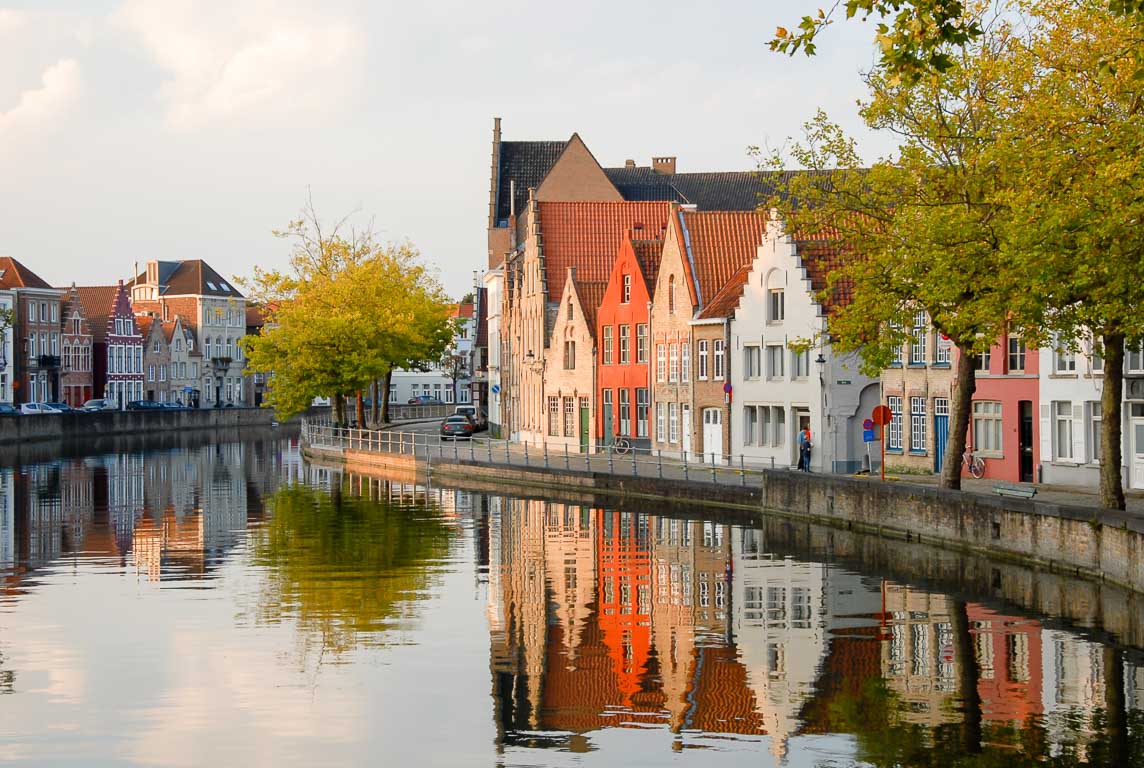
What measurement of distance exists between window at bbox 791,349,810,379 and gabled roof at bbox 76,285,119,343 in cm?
10236

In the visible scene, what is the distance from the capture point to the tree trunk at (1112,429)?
32875 millimetres

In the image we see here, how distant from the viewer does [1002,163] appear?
34.4m

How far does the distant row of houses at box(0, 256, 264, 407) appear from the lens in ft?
437

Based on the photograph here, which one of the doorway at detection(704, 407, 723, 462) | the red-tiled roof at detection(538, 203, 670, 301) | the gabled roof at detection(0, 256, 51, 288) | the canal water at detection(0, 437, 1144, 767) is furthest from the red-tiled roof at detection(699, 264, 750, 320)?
the gabled roof at detection(0, 256, 51, 288)

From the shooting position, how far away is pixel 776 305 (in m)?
57.9

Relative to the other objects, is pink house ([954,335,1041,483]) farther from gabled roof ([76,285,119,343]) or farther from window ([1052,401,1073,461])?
gabled roof ([76,285,119,343])

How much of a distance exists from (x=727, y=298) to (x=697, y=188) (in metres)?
42.8

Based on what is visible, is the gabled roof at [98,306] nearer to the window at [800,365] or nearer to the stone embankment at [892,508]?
the stone embankment at [892,508]

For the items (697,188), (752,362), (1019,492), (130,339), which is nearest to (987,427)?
(752,362)

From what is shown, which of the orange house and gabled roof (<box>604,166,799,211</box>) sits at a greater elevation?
gabled roof (<box>604,166,799,211</box>)

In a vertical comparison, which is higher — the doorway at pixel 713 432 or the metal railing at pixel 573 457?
the doorway at pixel 713 432

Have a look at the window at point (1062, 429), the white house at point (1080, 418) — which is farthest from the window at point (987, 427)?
the window at point (1062, 429)

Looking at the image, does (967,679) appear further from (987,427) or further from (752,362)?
(752,362)

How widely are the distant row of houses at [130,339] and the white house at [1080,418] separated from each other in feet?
265
